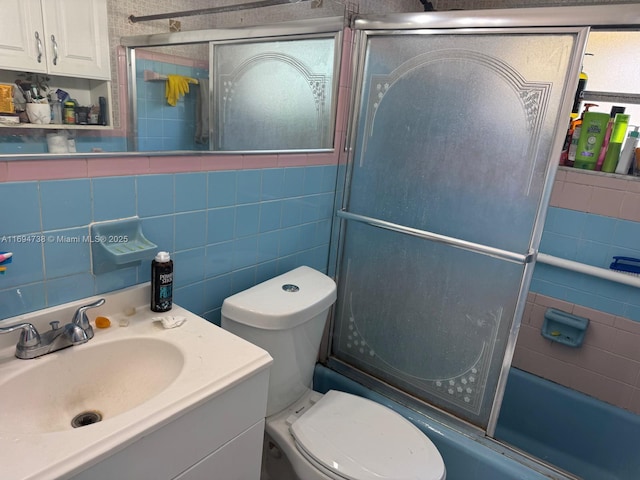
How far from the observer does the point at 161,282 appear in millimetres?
1162

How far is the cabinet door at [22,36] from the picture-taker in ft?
3.18

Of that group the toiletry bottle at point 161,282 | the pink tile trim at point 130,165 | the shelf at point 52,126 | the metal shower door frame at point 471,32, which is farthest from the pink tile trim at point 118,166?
the metal shower door frame at point 471,32

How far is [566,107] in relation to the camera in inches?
49.3

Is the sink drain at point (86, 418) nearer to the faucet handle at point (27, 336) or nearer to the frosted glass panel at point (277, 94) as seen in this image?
the faucet handle at point (27, 336)

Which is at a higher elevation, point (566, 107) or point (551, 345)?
point (566, 107)

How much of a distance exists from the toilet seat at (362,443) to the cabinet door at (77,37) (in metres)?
1.19

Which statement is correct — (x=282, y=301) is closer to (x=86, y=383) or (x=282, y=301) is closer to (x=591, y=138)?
(x=86, y=383)

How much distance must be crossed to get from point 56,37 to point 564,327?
2253 mm

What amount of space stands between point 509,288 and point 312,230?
74cm

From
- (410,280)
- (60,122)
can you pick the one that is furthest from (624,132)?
(60,122)

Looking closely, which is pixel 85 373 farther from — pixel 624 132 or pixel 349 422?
pixel 624 132

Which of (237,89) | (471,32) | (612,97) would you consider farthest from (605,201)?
(237,89)

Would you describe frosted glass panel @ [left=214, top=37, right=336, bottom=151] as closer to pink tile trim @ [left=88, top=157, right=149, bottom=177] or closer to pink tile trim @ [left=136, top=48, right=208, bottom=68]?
pink tile trim @ [left=136, top=48, right=208, bottom=68]

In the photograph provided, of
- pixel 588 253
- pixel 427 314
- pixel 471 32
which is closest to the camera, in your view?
pixel 471 32
